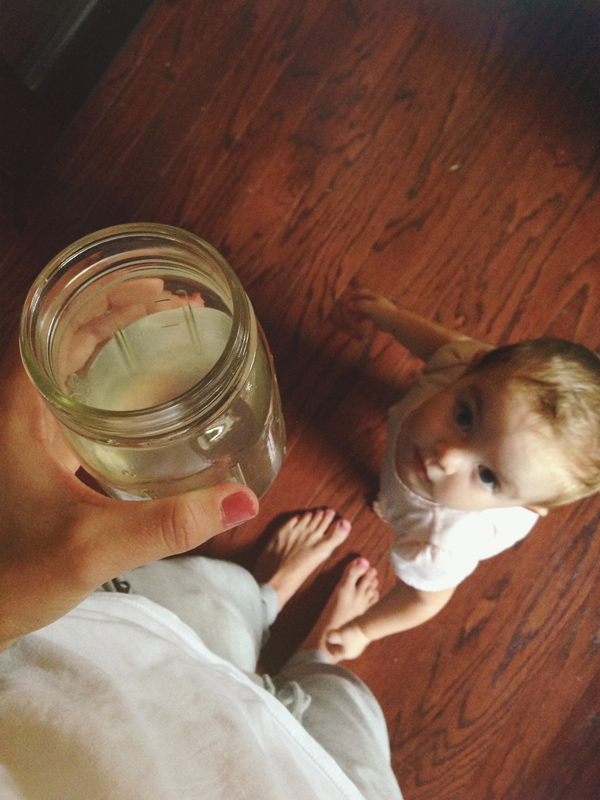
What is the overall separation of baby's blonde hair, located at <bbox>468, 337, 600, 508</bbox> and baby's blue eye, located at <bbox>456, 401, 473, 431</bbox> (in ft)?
0.21

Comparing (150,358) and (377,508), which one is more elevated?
(150,358)

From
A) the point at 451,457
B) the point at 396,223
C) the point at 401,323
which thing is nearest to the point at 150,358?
the point at 451,457

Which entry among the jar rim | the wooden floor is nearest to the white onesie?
the wooden floor

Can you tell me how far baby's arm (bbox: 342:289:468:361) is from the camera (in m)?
0.84

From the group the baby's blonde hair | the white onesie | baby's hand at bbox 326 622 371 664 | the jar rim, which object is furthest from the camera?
baby's hand at bbox 326 622 371 664

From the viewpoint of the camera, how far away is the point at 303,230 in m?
0.93

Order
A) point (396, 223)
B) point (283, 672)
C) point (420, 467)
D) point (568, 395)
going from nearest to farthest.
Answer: point (568, 395)
point (420, 467)
point (283, 672)
point (396, 223)

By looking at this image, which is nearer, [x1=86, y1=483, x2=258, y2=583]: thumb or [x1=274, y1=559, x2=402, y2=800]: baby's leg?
[x1=86, y1=483, x2=258, y2=583]: thumb

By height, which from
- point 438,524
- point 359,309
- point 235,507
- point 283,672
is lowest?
point 283,672

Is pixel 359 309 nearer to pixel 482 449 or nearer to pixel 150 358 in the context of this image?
pixel 482 449

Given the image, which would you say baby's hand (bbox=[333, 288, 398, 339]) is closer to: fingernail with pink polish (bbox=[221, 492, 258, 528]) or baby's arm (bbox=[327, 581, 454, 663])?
baby's arm (bbox=[327, 581, 454, 663])

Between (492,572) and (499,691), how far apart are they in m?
0.18

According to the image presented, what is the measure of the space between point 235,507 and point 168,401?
111 mm

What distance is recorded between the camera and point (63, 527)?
15.1 inches
